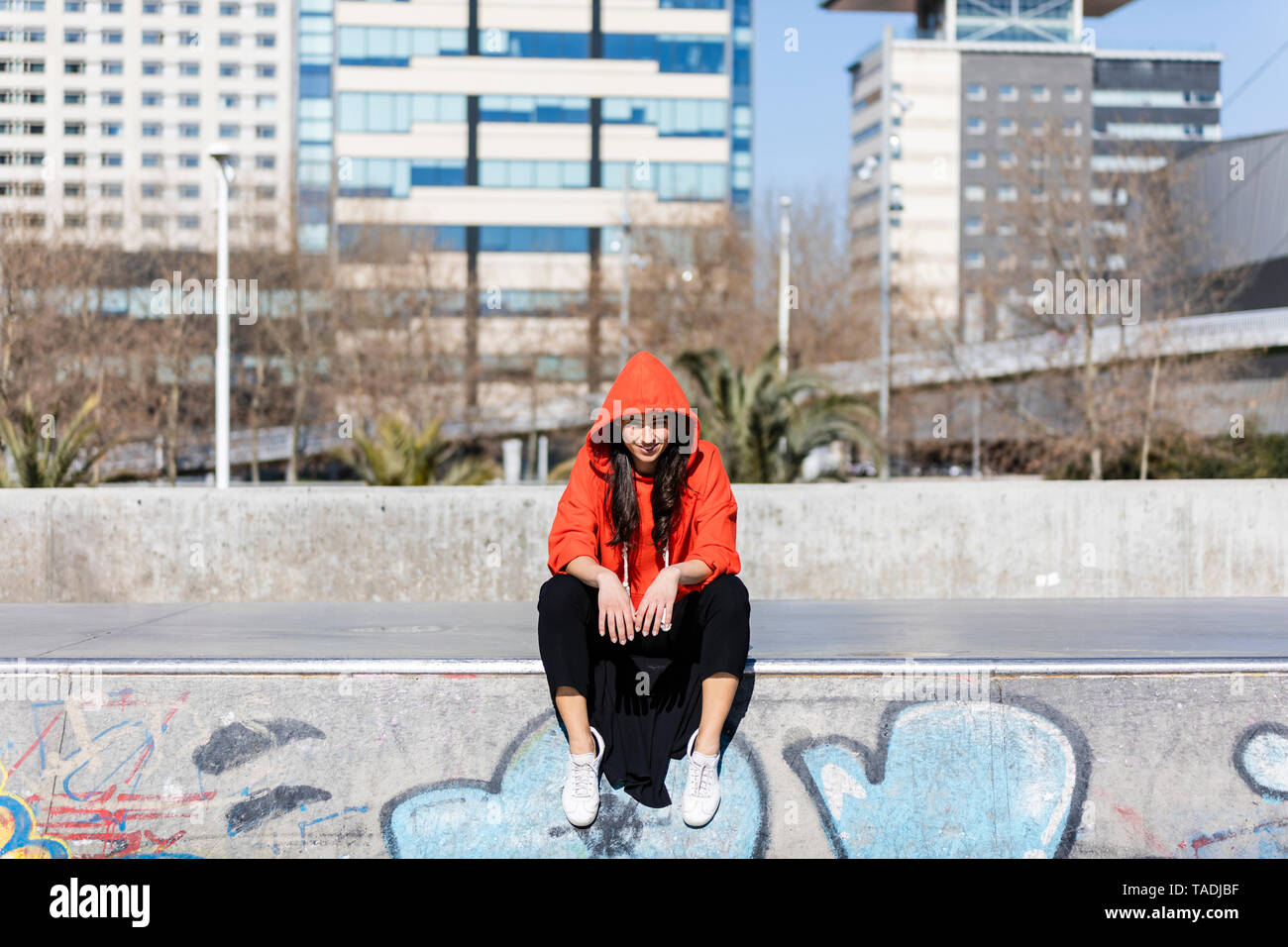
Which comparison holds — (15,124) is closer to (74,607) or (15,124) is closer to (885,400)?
(885,400)

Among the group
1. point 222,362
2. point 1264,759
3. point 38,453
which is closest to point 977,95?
point 222,362

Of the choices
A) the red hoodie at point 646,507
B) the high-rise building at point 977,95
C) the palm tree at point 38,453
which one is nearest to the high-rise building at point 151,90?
the high-rise building at point 977,95

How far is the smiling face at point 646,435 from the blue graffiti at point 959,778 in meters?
1.03

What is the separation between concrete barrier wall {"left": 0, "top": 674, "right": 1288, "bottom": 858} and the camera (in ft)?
13.0

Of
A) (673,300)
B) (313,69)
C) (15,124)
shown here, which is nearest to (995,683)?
(673,300)

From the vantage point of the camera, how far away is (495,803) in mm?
3994

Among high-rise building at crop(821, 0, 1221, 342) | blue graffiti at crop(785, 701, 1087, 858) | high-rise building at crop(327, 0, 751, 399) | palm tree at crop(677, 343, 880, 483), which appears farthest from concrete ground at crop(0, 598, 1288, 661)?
high-rise building at crop(821, 0, 1221, 342)

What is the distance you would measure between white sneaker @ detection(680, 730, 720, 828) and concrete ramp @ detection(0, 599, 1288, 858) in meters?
0.08

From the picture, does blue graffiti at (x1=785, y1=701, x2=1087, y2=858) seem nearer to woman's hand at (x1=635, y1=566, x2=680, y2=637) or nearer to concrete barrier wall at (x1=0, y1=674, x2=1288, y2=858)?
concrete barrier wall at (x1=0, y1=674, x2=1288, y2=858)

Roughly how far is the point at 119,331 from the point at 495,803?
2909 cm

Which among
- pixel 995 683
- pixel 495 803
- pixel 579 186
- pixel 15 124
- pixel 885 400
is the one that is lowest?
pixel 495 803

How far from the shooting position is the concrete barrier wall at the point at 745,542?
8141 millimetres

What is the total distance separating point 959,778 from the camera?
4039 mm

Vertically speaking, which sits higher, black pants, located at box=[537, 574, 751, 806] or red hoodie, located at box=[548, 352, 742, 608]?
red hoodie, located at box=[548, 352, 742, 608]
